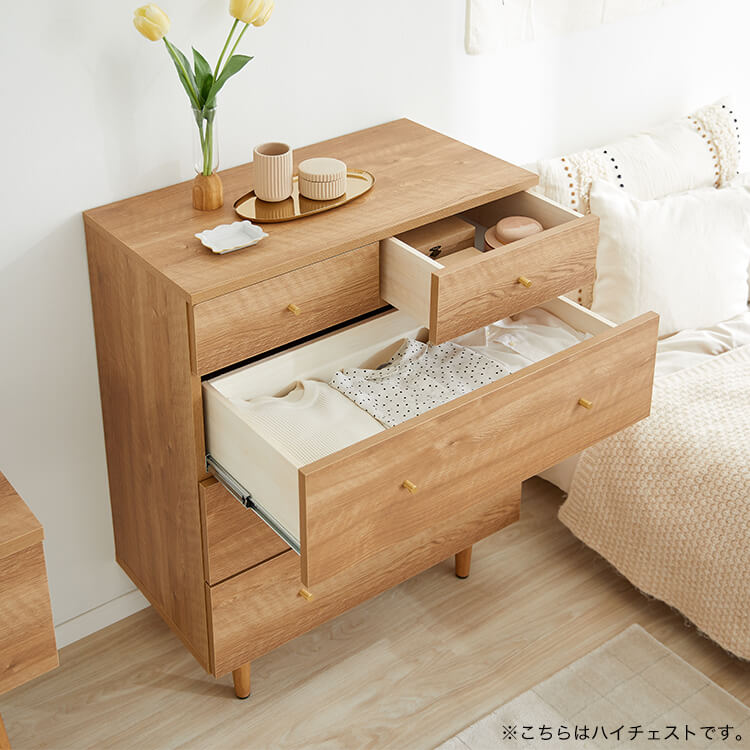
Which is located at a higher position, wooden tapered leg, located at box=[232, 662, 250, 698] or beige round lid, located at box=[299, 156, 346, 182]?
beige round lid, located at box=[299, 156, 346, 182]

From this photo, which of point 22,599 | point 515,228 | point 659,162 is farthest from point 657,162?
point 22,599

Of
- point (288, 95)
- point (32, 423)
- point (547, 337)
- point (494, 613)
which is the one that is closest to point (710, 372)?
point (547, 337)

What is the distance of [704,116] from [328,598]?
Result: 152 cm

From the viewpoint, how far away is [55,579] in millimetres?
1938

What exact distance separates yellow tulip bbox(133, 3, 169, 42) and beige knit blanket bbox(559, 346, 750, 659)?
3.75 ft

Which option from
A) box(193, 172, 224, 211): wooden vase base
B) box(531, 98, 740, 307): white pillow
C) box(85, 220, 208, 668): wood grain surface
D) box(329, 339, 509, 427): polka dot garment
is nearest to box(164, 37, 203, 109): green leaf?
box(193, 172, 224, 211): wooden vase base

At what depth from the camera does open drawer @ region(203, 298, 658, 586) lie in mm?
1338

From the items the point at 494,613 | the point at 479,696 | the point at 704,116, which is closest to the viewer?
the point at 479,696

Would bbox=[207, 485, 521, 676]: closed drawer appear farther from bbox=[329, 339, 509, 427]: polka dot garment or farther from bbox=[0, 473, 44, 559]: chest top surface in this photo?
bbox=[0, 473, 44, 559]: chest top surface

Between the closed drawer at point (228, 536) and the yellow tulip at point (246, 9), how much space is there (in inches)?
28.2

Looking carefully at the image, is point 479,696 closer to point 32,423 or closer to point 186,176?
point 32,423

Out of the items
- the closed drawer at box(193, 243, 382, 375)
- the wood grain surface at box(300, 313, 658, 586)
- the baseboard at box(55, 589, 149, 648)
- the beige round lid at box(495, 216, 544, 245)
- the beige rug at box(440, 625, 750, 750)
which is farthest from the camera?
the baseboard at box(55, 589, 149, 648)

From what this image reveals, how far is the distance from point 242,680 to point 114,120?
101 centimetres

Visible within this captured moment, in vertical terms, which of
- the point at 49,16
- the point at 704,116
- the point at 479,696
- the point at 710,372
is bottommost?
the point at 479,696
